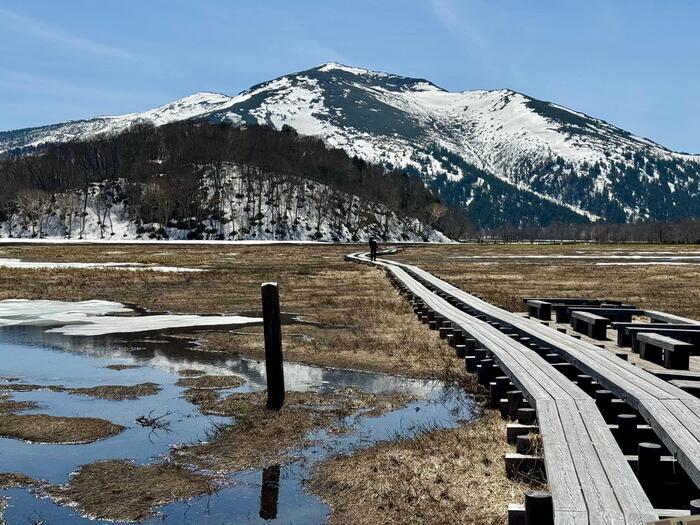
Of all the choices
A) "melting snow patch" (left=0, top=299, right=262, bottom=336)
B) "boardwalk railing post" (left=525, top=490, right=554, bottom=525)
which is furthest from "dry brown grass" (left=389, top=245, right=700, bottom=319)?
"boardwalk railing post" (left=525, top=490, right=554, bottom=525)

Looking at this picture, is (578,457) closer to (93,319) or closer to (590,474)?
(590,474)

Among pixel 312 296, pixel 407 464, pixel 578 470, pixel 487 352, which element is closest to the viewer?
pixel 578 470

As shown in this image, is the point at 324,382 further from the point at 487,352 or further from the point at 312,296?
the point at 312,296

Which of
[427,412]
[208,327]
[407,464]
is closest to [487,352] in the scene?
[427,412]

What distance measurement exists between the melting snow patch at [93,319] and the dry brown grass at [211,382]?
7.65m

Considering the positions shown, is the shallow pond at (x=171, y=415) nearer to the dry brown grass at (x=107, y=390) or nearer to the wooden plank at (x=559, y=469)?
the dry brown grass at (x=107, y=390)

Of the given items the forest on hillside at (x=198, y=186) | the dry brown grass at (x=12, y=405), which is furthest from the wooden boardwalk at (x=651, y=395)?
the forest on hillside at (x=198, y=186)

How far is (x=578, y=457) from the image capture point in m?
6.43

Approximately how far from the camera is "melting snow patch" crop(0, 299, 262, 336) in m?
22.0

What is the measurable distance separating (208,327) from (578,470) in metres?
17.7

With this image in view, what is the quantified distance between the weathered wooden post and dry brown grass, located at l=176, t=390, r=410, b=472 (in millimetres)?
227

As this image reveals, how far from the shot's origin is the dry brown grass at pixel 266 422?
9.43m

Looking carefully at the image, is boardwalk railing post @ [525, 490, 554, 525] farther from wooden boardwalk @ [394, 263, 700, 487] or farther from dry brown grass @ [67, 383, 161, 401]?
dry brown grass @ [67, 383, 161, 401]

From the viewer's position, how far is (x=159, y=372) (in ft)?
49.8
